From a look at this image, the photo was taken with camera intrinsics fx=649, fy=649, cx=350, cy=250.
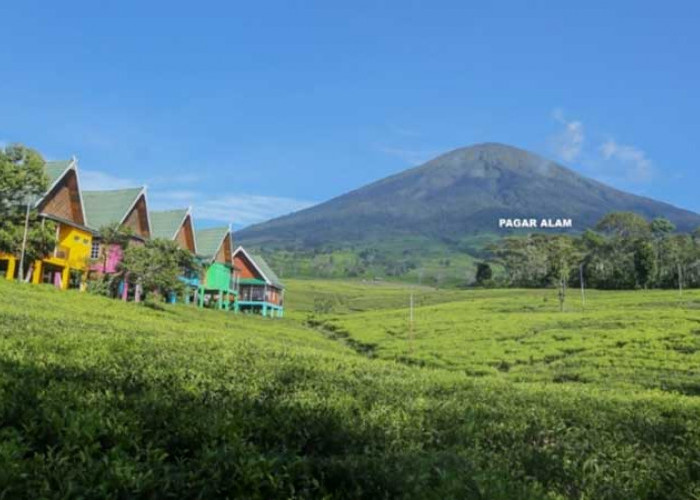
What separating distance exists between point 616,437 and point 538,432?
1.11 metres

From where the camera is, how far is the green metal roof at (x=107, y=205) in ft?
164

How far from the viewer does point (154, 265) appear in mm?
43531

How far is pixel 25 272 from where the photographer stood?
42469mm

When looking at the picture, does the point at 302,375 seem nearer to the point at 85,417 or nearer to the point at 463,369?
the point at 85,417

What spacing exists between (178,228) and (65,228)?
524 inches

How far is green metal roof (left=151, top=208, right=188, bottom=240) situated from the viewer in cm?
5653

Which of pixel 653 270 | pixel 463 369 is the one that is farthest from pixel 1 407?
pixel 653 270

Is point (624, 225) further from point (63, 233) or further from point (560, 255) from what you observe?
point (63, 233)

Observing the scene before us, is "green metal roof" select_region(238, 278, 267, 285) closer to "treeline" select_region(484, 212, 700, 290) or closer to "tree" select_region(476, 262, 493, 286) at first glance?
"treeline" select_region(484, 212, 700, 290)

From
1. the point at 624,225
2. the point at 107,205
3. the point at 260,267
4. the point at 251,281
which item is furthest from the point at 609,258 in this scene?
the point at 107,205

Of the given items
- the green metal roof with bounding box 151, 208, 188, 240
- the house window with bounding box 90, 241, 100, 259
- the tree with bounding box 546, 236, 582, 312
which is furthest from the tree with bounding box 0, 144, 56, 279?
the tree with bounding box 546, 236, 582, 312

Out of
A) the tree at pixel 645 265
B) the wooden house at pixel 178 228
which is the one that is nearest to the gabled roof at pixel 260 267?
the wooden house at pixel 178 228

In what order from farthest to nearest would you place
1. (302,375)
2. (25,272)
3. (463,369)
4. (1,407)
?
(25,272) < (463,369) < (302,375) < (1,407)

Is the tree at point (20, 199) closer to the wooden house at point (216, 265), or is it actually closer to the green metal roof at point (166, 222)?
the green metal roof at point (166, 222)
